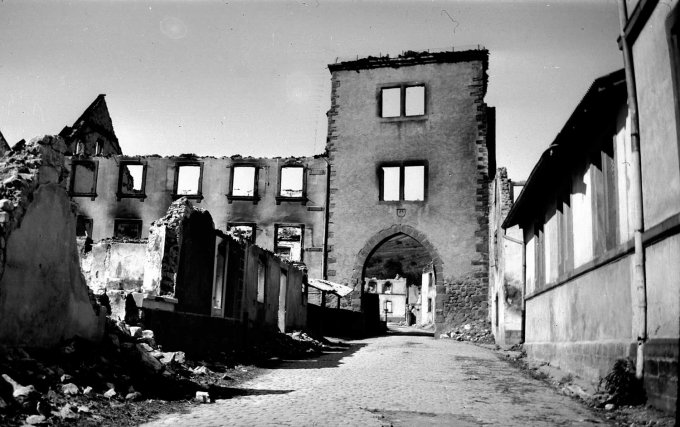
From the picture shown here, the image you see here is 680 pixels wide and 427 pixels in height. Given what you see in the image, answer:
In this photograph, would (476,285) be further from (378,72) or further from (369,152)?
(378,72)

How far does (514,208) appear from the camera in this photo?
1541cm

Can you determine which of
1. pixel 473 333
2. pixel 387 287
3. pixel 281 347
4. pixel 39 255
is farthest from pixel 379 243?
pixel 387 287

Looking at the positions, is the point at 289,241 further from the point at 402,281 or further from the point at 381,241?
the point at 402,281

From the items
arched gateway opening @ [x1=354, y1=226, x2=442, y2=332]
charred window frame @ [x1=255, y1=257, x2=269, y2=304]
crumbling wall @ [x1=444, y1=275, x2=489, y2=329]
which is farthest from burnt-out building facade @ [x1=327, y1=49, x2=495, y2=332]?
arched gateway opening @ [x1=354, y1=226, x2=442, y2=332]

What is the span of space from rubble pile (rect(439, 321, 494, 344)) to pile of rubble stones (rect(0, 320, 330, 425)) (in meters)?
16.2

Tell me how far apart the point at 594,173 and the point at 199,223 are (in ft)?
24.0

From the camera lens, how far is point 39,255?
274 inches

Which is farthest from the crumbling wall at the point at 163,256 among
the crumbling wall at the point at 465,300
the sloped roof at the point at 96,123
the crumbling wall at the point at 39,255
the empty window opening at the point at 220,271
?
the sloped roof at the point at 96,123

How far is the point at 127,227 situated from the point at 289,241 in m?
8.95

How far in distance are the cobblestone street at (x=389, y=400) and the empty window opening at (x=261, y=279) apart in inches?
186

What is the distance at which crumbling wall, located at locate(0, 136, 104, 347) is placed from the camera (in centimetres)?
642

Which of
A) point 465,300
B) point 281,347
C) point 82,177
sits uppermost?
point 82,177

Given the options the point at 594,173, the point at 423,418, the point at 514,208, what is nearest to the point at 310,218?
the point at 514,208

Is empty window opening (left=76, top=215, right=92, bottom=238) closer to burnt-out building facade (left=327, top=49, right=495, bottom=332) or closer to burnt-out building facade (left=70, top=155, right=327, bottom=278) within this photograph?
burnt-out building facade (left=70, top=155, right=327, bottom=278)
